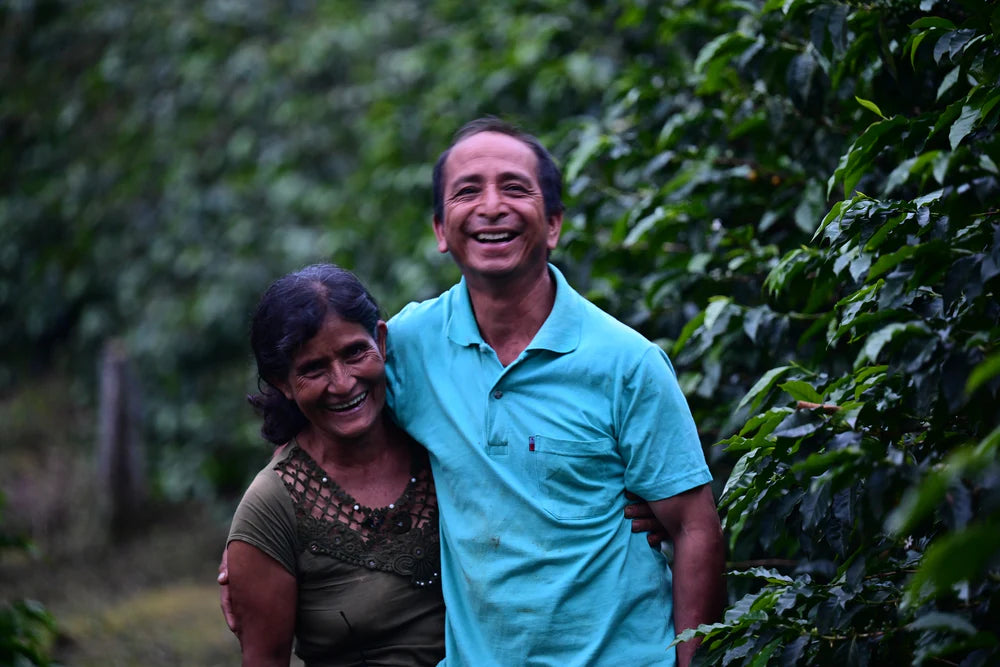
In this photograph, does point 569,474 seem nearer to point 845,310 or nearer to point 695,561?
point 695,561

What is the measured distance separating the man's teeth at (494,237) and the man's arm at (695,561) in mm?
653

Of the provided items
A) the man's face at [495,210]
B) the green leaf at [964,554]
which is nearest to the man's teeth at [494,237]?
the man's face at [495,210]

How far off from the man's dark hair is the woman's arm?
0.87m

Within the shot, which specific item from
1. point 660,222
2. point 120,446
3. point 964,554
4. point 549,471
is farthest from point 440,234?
point 120,446

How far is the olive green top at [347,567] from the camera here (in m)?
2.28

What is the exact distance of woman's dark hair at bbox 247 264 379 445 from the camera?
2.30m

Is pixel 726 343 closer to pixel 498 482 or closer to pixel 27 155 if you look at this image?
pixel 498 482

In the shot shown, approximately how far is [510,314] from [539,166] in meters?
0.35

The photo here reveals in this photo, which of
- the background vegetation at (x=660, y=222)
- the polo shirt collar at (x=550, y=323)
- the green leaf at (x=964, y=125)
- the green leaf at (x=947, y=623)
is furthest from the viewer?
the polo shirt collar at (x=550, y=323)

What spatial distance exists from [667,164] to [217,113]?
520 cm

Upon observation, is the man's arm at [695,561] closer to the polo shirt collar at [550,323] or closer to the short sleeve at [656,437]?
the short sleeve at [656,437]

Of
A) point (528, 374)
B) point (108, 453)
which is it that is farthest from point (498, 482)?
point (108, 453)

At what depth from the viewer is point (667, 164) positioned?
Answer: 10.9 feet

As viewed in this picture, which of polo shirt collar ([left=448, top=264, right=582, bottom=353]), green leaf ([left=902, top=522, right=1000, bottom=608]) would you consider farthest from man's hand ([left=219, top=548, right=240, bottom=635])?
green leaf ([left=902, top=522, right=1000, bottom=608])
